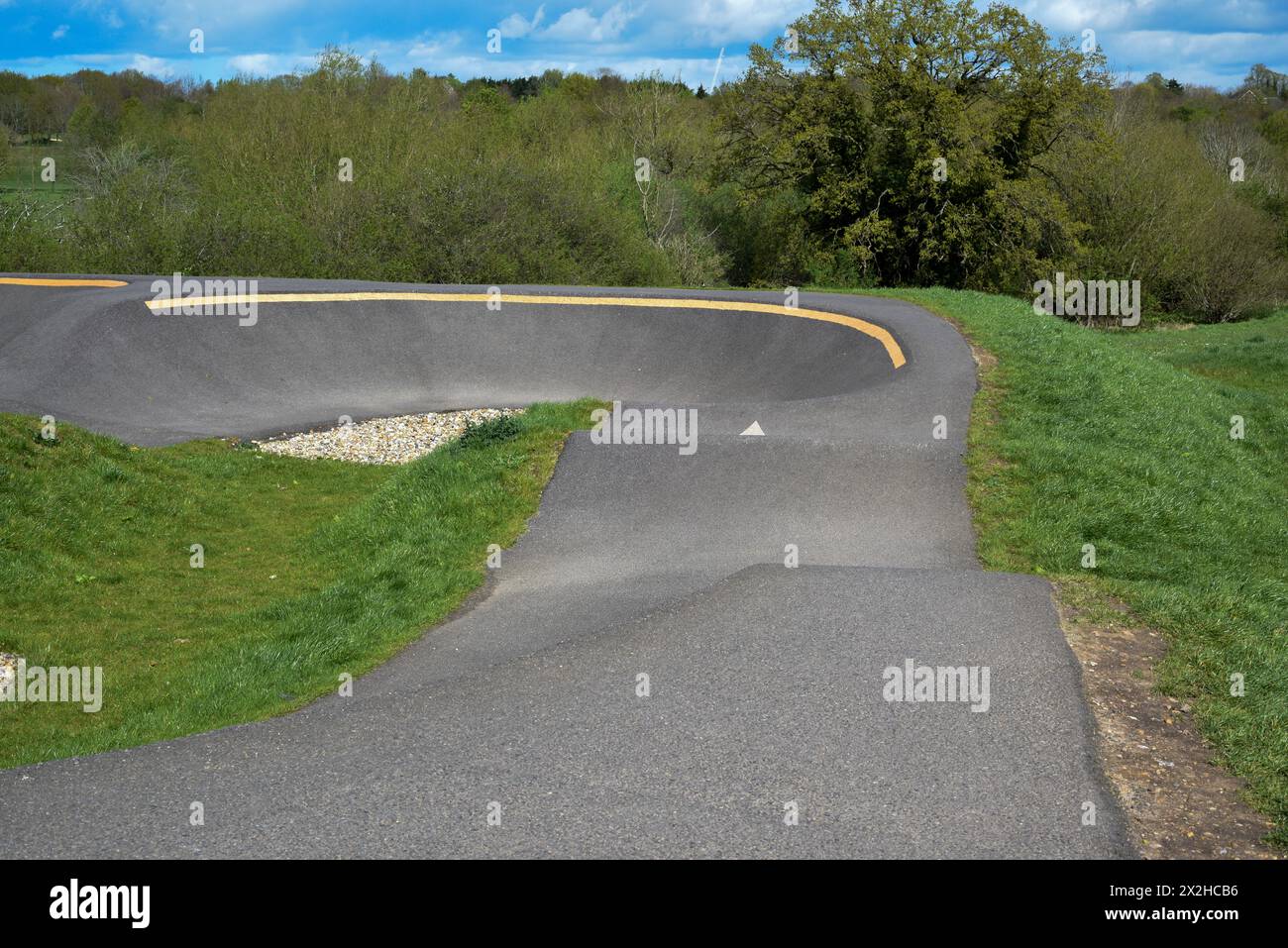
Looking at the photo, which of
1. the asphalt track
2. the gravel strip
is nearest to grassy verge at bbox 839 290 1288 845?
the asphalt track

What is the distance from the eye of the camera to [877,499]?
32.8 ft

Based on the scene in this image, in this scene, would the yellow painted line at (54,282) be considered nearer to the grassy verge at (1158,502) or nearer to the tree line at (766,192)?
the tree line at (766,192)

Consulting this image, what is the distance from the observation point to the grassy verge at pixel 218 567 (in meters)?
7.12

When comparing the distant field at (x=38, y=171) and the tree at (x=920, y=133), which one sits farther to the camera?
the distant field at (x=38, y=171)

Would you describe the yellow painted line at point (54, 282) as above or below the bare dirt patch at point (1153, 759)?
above

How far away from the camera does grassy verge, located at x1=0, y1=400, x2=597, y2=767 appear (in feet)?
23.4

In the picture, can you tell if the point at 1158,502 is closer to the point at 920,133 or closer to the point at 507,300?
the point at 507,300

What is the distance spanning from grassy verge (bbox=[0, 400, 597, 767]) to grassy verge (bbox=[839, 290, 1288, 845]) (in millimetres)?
4767

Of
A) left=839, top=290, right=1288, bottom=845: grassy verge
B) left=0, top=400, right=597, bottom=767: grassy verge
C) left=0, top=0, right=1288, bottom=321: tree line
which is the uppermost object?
left=0, top=0, right=1288, bottom=321: tree line

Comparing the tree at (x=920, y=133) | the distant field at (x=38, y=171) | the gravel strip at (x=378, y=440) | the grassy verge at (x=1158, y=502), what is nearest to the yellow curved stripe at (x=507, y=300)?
the grassy verge at (x=1158, y=502)

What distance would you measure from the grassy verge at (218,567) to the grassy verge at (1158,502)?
4.77 meters

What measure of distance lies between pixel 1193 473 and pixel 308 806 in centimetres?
1027

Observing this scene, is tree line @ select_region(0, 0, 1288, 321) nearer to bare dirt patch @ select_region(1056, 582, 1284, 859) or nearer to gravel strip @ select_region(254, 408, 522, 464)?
gravel strip @ select_region(254, 408, 522, 464)

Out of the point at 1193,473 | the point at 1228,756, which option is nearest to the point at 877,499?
the point at 1193,473
